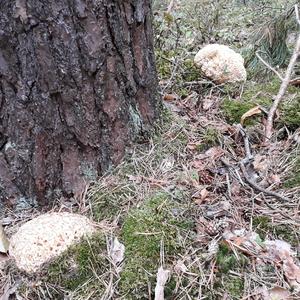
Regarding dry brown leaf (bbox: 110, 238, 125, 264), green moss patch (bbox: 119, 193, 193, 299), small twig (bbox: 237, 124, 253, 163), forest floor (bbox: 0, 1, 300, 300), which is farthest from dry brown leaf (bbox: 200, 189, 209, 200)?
dry brown leaf (bbox: 110, 238, 125, 264)

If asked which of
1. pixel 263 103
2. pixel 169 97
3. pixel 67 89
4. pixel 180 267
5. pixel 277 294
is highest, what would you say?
pixel 67 89

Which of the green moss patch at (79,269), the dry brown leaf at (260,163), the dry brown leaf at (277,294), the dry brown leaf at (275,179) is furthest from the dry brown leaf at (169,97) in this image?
the dry brown leaf at (277,294)

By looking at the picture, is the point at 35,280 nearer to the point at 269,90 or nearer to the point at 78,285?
the point at 78,285

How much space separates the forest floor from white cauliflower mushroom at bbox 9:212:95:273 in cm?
4

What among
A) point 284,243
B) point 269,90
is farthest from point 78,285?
point 269,90

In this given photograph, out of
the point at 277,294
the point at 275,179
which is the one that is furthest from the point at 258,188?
the point at 277,294

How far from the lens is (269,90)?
93.2 inches

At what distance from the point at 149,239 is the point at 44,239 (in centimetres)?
37

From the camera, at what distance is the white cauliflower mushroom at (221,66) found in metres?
2.46

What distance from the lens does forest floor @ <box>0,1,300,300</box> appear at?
1.33 meters

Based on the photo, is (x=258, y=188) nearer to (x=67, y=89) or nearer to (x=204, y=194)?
(x=204, y=194)

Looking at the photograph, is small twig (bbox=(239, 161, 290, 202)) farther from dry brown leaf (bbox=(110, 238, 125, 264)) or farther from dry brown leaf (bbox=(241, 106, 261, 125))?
dry brown leaf (bbox=(110, 238, 125, 264))

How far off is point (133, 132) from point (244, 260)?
0.78m

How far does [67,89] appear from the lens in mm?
1556
